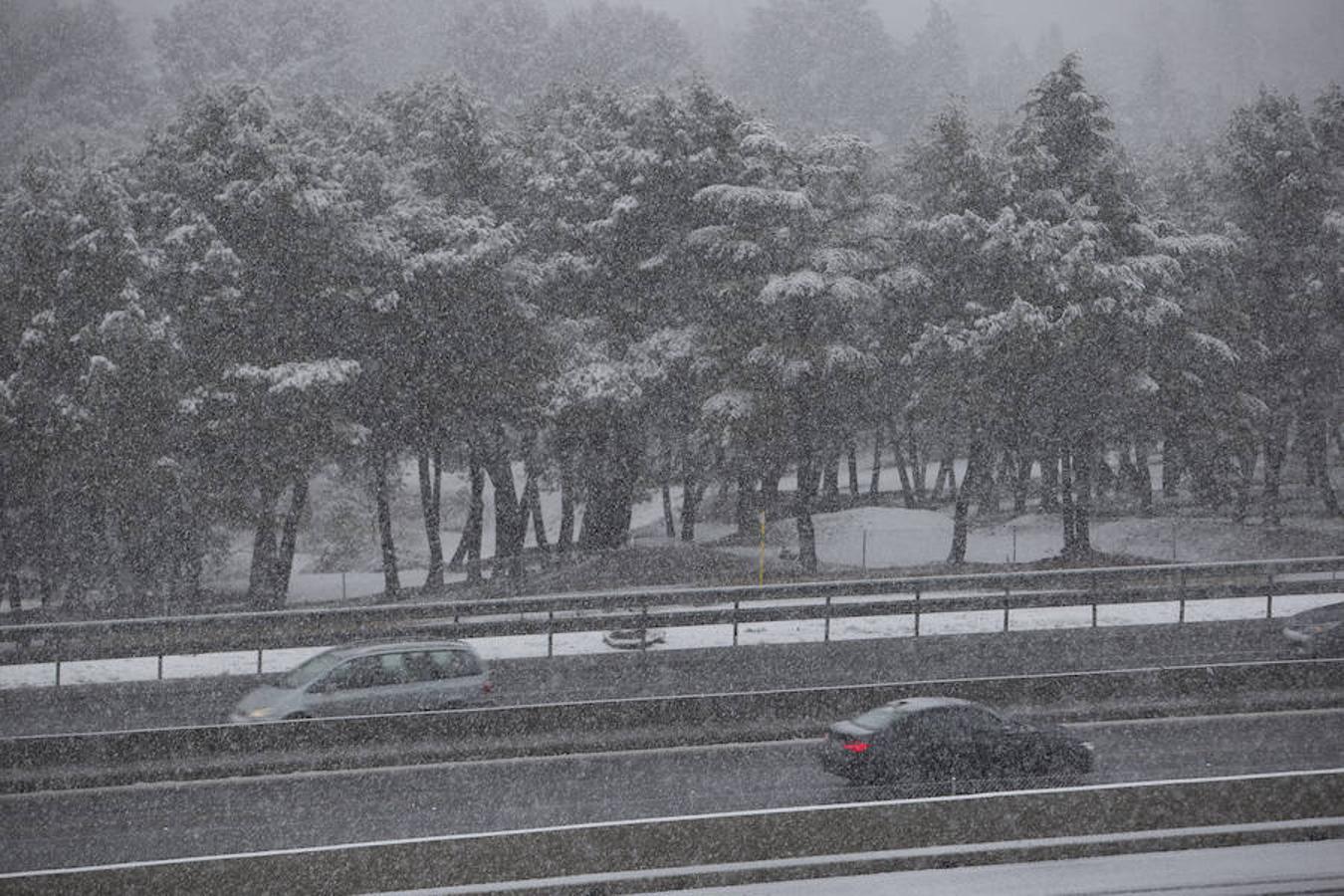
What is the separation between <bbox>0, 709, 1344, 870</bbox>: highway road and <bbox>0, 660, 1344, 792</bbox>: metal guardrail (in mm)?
208

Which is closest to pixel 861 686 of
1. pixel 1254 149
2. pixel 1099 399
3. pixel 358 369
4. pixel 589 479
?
pixel 358 369

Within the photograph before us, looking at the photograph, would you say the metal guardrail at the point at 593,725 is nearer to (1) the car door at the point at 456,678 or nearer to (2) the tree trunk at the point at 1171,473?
Answer: (1) the car door at the point at 456,678

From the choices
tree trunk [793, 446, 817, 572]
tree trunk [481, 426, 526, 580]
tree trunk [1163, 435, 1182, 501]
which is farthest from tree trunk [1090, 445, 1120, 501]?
tree trunk [481, 426, 526, 580]

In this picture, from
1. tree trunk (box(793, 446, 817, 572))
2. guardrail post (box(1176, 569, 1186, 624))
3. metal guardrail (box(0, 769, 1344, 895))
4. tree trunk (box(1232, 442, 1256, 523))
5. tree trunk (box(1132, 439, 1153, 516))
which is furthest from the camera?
tree trunk (box(1132, 439, 1153, 516))

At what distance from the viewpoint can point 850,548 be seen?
40.9 meters

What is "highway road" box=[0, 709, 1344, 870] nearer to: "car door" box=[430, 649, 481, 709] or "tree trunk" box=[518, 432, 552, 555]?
"car door" box=[430, 649, 481, 709]

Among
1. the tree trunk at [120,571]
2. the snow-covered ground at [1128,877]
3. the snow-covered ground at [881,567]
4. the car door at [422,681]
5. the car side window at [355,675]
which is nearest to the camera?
the snow-covered ground at [1128,877]

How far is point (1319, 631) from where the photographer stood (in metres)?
21.5

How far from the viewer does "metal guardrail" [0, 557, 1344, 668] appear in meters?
22.8

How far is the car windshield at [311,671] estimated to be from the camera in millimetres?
17438

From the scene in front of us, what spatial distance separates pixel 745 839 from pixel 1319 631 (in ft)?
52.0

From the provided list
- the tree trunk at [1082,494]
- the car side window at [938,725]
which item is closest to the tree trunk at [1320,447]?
the tree trunk at [1082,494]

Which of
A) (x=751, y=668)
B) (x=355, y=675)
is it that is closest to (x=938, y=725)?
(x=751, y=668)

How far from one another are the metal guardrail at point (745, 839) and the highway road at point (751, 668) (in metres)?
10.3
